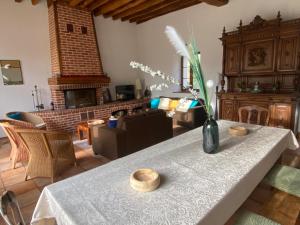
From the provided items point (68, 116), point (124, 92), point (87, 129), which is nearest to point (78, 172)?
point (87, 129)

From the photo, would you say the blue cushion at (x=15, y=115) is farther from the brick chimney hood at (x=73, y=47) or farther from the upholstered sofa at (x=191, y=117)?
the upholstered sofa at (x=191, y=117)

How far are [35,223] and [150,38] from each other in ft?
20.3

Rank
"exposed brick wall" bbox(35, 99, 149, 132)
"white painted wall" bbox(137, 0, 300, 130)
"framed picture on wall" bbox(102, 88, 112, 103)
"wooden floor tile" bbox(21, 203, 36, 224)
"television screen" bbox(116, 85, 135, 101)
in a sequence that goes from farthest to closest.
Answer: "television screen" bbox(116, 85, 135, 101)
"framed picture on wall" bbox(102, 88, 112, 103)
"exposed brick wall" bbox(35, 99, 149, 132)
"white painted wall" bbox(137, 0, 300, 130)
"wooden floor tile" bbox(21, 203, 36, 224)

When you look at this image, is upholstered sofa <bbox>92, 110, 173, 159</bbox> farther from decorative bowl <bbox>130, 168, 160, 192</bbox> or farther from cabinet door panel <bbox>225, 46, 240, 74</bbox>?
cabinet door panel <bbox>225, 46, 240, 74</bbox>

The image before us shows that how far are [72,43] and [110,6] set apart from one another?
139 centimetres

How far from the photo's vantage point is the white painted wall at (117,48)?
5.93 meters

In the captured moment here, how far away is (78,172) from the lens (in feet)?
8.95

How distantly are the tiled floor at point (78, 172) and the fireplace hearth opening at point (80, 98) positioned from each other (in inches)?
59.7

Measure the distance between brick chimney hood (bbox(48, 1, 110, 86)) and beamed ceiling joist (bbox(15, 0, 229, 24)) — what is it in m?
0.25

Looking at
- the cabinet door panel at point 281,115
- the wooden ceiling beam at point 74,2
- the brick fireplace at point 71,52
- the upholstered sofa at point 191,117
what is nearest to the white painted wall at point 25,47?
the brick fireplace at point 71,52

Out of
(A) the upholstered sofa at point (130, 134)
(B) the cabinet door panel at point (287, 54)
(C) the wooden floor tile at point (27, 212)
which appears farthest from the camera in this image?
(B) the cabinet door panel at point (287, 54)

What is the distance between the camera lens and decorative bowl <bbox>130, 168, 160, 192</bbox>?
1026 mm

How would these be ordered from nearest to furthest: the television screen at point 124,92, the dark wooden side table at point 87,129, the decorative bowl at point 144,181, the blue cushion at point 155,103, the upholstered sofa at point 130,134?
the decorative bowl at point 144,181
the upholstered sofa at point 130,134
the dark wooden side table at point 87,129
the blue cushion at point 155,103
the television screen at point 124,92

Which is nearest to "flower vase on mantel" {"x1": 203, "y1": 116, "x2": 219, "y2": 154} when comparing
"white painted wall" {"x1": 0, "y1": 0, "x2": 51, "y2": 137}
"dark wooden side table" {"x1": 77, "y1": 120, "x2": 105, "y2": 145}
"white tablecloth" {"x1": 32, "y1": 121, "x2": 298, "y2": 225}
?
"white tablecloth" {"x1": 32, "y1": 121, "x2": 298, "y2": 225}
